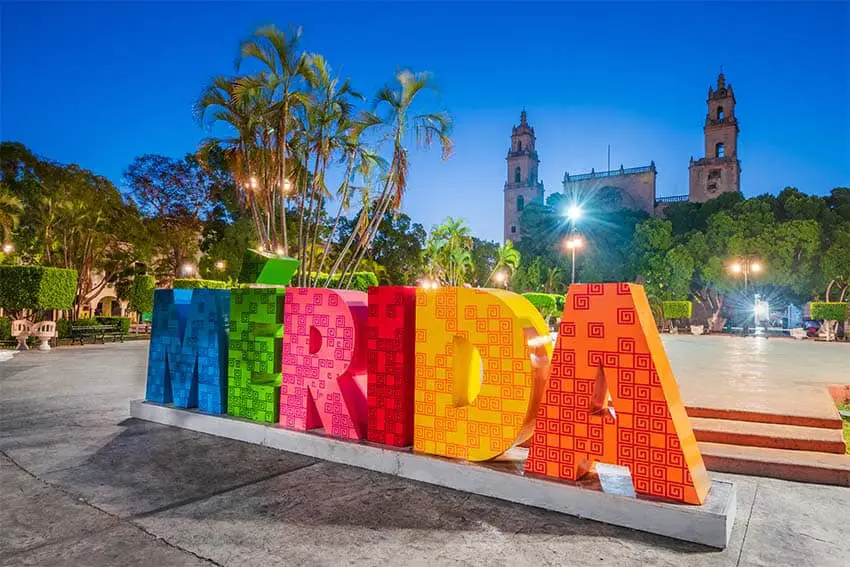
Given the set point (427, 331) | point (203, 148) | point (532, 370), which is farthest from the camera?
point (203, 148)

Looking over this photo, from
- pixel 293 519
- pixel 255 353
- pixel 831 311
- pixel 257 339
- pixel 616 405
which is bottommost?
pixel 293 519

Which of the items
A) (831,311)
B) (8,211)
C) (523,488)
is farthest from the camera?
(831,311)

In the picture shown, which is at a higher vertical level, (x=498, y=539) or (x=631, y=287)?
(x=631, y=287)

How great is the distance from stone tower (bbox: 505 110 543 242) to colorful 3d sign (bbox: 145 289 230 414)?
233ft

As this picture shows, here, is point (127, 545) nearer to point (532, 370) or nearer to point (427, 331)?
point (427, 331)

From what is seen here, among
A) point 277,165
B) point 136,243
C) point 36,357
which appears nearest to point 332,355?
point 277,165

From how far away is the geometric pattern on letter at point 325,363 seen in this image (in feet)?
15.3

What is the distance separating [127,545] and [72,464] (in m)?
2.06

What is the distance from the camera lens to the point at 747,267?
34.1m

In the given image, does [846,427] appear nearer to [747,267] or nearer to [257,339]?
[257,339]

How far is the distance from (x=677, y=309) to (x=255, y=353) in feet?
113

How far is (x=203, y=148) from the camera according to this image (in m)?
15.3

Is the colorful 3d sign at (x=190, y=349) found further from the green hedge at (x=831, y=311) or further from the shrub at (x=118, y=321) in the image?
the green hedge at (x=831, y=311)

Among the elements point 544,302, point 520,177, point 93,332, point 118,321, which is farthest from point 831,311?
point 520,177
